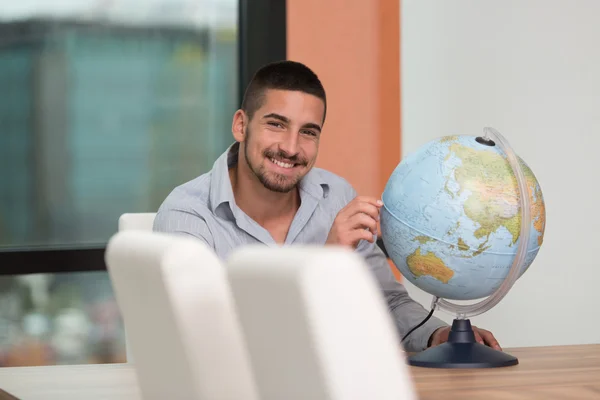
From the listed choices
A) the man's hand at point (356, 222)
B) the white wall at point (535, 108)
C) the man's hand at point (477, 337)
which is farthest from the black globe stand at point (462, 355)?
the white wall at point (535, 108)

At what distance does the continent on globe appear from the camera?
1.60 meters

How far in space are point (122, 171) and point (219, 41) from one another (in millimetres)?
545

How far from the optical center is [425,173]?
1.62 metres

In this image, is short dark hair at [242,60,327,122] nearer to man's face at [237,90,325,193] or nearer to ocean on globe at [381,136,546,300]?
man's face at [237,90,325,193]

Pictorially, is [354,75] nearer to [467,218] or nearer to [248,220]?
[248,220]

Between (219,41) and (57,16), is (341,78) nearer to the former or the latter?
(219,41)

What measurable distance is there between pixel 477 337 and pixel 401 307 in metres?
0.32

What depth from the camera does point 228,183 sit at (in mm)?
2234

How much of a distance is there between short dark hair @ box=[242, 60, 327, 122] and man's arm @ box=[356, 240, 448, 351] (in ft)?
1.26

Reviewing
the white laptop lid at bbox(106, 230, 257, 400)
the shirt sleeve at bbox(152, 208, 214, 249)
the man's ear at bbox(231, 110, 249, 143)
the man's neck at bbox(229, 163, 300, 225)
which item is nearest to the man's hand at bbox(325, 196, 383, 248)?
the shirt sleeve at bbox(152, 208, 214, 249)

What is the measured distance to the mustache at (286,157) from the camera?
89.1 inches

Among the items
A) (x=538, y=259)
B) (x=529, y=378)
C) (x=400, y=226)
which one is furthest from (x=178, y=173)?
(x=529, y=378)

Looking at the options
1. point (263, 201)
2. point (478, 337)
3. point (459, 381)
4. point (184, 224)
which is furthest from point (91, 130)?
point (459, 381)

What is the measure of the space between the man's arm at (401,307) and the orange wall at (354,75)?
79 cm
